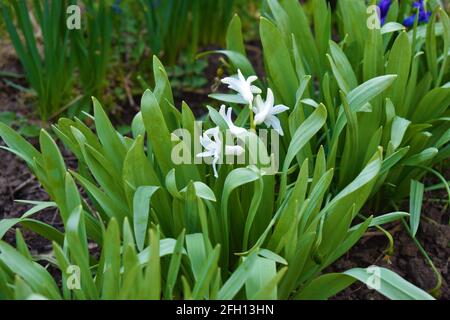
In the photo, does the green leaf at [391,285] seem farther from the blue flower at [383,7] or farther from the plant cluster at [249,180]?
the blue flower at [383,7]

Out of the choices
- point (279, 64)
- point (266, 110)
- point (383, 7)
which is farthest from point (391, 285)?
point (383, 7)

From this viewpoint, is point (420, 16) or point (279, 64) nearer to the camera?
point (279, 64)

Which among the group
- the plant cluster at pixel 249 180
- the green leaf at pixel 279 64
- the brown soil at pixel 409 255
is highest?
the green leaf at pixel 279 64

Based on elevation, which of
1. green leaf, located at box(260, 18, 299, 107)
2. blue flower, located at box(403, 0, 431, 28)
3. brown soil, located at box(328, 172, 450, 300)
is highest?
blue flower, located at box(403, 0, 431, 28)

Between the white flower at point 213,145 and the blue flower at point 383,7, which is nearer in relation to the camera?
the white flower at point 213,145

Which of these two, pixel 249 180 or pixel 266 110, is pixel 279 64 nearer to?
pixel 266 110

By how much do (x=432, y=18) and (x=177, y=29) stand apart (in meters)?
1.11

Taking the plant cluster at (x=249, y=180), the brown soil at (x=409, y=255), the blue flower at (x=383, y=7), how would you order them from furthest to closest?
1. the blue flower at (x=383, y=7)
2. the brown soil at (x=409, y=255)
3. the plant cluster at (x=249, y=180)

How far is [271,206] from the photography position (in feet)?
6.25

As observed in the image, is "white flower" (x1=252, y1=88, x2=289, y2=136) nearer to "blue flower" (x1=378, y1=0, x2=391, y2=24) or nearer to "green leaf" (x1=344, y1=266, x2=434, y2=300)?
"green leaf" (x1=344, y1=266, x2=434, y2=300)

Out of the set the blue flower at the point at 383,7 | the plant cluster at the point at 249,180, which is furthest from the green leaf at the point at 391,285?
the blue flower at the point at 383,7

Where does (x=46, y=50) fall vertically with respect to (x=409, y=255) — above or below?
above

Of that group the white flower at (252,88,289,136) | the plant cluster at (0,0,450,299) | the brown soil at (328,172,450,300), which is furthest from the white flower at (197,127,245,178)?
the brown soil at (328,172,450,300)
